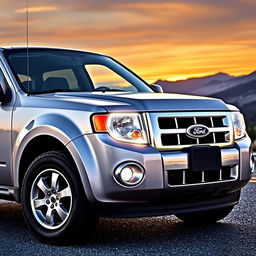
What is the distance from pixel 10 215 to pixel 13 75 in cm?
185

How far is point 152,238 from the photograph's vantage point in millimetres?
6188

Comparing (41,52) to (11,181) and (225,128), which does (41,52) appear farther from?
(225,128)

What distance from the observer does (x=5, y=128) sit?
21.0ft

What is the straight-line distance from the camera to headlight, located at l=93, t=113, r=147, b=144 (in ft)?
18.4

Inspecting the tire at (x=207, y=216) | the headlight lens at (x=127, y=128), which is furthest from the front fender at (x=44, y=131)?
the tire at (x=207, y=216)

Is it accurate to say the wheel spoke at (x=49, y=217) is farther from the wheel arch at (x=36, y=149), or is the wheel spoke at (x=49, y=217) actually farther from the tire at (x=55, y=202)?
the wheel arch at (x=36, y=149)

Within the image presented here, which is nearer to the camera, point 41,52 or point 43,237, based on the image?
point 43,237

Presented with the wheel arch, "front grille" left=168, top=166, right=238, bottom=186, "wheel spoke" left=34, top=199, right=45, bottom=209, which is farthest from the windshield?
"front grille" left=168, top=166, right=238, bottom=186

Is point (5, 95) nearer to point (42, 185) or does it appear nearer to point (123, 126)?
point (42, 185)

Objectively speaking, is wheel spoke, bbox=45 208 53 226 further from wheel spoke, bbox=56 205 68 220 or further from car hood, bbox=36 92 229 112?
car hood, bbox=36 92 229 112

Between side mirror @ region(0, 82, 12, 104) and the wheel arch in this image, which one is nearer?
the wheel arch

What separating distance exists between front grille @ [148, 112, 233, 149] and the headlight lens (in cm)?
9

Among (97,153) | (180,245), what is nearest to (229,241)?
(180,245)

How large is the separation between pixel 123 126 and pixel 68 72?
1.91 metres
